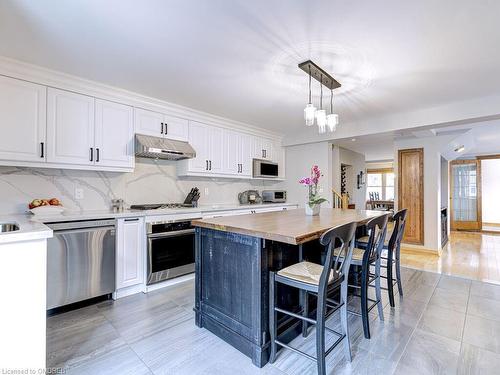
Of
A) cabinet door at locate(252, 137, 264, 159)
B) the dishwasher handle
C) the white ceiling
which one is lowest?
the dishwasher handle

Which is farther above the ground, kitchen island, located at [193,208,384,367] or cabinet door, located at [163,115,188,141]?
cabinet door, located at [163,115,188,141]

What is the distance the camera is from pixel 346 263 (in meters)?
1.77

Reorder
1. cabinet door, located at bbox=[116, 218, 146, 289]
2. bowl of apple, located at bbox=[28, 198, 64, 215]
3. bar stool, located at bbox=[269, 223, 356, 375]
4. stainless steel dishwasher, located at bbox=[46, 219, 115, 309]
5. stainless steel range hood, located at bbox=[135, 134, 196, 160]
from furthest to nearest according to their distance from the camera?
stainless steel range hood, located at bbox=[135, 134, 196, 160] < cabinet door, located at bbox=[116, 218, 146, 289] < bowl of apple, located at bbox=[28, 198, 64, 215] < stainless steel dishwasher, located at bbox=[46, 219, 115, 309] < bar stool, located at bbox=[269, 223, 356, 375]

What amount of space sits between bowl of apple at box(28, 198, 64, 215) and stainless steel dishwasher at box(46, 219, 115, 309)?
33cm

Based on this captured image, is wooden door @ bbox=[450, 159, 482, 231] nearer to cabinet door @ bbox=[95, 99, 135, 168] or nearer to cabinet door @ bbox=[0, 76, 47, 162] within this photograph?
cabinet door @ bbox=[95, 99, 135, 168]

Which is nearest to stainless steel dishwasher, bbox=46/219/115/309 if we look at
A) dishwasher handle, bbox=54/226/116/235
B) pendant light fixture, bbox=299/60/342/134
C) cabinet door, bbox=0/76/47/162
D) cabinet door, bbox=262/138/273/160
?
dishwasher handle, bbox=54/226/116/235

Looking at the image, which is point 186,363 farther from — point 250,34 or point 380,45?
point 380,45

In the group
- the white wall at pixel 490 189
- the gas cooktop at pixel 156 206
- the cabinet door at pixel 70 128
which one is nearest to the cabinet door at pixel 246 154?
the gas cooktop at pixel 156 206

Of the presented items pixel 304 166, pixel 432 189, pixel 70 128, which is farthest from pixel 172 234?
pixel 432 189

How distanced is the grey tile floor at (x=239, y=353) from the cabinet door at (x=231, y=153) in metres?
2.26

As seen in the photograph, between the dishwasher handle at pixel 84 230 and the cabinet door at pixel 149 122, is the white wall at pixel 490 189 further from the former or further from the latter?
the dishwasher handle at pixel 84 230

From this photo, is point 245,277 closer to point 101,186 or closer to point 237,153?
point 101,186

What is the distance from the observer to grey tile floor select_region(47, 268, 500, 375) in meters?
1.73

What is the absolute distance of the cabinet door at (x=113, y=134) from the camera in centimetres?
297
